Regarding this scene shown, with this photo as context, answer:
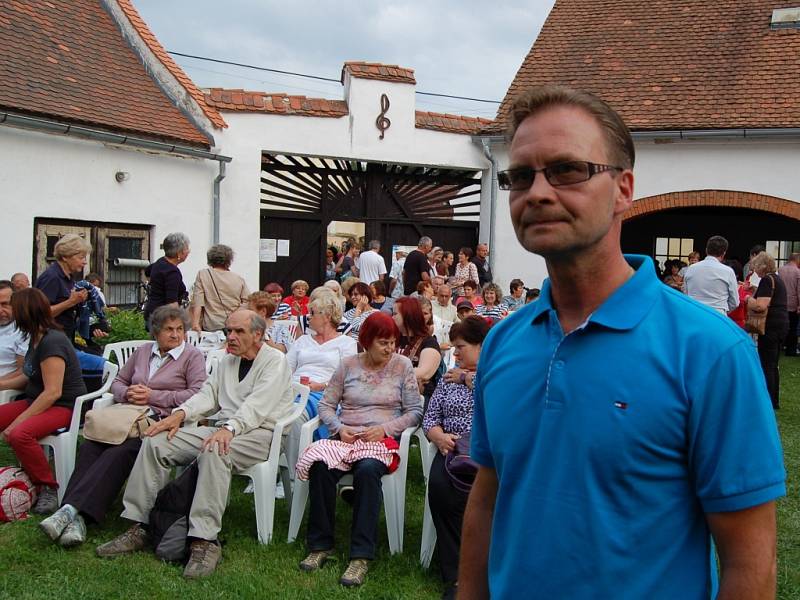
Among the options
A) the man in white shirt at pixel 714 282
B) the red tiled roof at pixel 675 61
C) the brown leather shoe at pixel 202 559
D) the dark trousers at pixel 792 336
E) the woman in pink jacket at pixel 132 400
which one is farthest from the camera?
the dark trousers at pixel 792 336

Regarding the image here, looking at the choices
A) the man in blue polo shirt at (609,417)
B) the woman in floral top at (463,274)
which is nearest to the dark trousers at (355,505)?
the man in blue polo shirt at (609,417)

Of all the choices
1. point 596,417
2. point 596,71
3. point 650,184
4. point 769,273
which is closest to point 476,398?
point 596,417

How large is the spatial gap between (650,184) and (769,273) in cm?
539

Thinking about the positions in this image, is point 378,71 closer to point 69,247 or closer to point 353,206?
point 353,206

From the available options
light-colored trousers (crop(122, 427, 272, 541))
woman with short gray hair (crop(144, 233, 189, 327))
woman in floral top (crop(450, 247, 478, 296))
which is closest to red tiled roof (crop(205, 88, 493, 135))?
woman in floral top (crop(450, 247, 478, 296))

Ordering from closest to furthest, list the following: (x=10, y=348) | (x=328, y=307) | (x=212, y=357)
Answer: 1. (x=10, y=348)
2. (x=328, y=307)
3. (x=212, y=357)

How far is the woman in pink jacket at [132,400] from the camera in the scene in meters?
5.07

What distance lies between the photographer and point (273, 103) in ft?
45.7

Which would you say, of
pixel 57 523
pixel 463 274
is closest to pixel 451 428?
pixel 57 523

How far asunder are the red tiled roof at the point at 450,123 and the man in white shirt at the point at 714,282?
280 inches

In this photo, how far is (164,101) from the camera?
13219 mm

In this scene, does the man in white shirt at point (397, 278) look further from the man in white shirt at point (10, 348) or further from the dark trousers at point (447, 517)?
the dark trousers at point (447, 517)

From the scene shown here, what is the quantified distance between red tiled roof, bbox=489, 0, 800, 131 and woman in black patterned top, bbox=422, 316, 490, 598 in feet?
34.6

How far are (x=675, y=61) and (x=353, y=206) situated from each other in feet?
21.7
